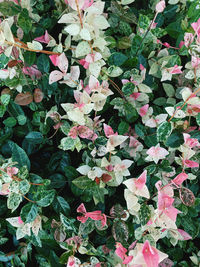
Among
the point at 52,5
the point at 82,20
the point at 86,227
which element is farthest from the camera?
the point at 52,5

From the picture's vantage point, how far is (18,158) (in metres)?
0.78

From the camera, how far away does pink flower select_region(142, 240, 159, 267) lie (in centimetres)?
59

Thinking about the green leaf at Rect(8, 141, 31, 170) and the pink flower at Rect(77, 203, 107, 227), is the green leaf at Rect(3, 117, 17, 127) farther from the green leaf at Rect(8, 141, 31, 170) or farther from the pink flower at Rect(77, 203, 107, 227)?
the pink flower at Rect(77, 203, 107, 227)

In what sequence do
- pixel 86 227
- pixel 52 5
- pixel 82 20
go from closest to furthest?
pixel 82 20 < pixel 86 227 < pixel 52 5

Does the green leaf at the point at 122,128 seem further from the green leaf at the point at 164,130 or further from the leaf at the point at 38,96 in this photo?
the leaf at the point at 38,96

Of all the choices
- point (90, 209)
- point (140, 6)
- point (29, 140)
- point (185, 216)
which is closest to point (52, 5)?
point (140, 6)

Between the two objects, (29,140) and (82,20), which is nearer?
(82,20)

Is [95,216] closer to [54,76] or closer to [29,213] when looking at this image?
[29,213]

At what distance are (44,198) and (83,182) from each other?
0.34 ft

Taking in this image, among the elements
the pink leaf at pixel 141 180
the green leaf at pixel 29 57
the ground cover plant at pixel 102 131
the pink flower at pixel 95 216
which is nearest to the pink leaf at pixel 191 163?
the ground cover plant at pixel 102 131

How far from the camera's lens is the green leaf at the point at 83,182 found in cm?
74

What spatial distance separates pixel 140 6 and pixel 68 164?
0.61 metres

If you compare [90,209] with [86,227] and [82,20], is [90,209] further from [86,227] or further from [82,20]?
[82,20]

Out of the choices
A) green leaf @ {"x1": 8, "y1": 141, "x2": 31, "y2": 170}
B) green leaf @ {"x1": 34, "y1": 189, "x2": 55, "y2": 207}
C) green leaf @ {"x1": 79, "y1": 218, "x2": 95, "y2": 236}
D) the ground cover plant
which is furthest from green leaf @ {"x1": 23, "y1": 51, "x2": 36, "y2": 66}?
green leaf @ {"x1": 79, "y1": 218, "x2": 95, "y2": 236}
